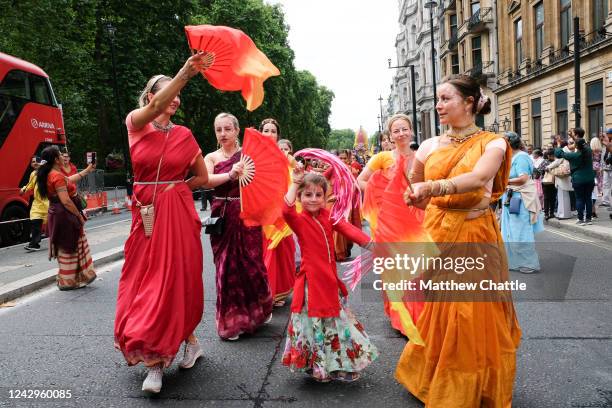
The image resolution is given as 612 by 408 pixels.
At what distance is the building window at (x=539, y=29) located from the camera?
1030 inches

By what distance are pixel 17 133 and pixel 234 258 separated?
36.9 ft

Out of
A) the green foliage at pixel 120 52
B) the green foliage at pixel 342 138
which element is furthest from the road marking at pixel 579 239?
the green foliage at pixel 342 138

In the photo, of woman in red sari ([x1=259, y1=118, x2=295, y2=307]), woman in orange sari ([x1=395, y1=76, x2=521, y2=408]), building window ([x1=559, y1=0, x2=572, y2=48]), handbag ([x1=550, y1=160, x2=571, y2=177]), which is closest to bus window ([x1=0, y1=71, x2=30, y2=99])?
woman in red sari ([x1=259, y1=118, x2=295, y2=307])

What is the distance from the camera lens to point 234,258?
4.75m

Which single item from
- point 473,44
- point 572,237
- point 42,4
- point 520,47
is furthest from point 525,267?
point 473,44

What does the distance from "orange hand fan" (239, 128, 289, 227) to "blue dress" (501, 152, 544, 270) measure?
4.02 meters

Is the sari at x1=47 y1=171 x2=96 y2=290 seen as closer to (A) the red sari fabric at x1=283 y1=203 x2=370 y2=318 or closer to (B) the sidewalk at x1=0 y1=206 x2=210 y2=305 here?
(B) the sidewalk at x1=0 y1=206 x2=210 y2=305

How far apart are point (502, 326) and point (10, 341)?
13.4 feet

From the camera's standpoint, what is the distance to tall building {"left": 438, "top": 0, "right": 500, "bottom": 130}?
3503 cm

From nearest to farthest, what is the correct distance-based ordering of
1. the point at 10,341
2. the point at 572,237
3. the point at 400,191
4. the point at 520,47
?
the point at 400,191
the point at 10,341
the point at 572,237
the point at 520,47

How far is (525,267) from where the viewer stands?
279 inches

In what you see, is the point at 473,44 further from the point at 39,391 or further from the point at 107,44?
the point at 39,391

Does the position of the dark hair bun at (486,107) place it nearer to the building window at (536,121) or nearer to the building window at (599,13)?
the building window at (599,13)

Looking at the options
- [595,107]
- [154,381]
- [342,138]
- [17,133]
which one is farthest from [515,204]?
[342,138]
